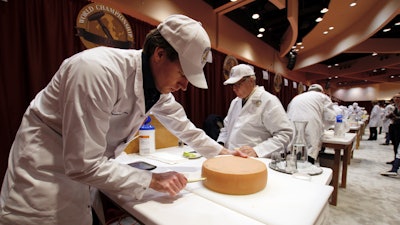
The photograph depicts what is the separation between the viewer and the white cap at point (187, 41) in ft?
2.26

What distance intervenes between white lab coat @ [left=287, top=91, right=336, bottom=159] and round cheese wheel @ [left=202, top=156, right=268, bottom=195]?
199 cm

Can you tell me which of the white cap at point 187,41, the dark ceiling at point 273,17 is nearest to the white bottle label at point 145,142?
the white cap at point 187,41

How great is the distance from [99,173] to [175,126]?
1.96 feet

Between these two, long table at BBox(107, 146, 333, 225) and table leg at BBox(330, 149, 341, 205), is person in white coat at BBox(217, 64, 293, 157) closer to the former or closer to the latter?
long table at BBox(107, 146, 333, 225)

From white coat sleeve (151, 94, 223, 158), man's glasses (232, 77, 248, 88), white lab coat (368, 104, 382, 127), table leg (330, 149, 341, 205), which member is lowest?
table leg (330, 149, 341, 205)

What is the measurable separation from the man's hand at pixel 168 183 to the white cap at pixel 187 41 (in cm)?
36

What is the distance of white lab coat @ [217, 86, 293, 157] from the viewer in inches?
58.2

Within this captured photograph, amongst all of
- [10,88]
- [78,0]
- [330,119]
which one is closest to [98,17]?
[78,0]

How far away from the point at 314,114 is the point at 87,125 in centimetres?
266

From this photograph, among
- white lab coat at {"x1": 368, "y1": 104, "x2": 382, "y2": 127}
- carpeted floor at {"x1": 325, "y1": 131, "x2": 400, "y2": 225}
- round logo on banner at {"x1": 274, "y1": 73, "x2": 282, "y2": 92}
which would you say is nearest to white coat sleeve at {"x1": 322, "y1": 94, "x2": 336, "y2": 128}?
carpeted floor at {"x1": 325, "y1": 131, "x2": 400, "y2": 225}

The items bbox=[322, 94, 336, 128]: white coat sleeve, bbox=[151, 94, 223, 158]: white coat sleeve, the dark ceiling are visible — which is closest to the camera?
bbox=[151, 94, 223, 158]: white coat sleeve

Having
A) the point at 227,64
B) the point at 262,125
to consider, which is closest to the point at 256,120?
the point at 262,125

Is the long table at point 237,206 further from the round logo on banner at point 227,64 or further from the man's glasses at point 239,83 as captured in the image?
the round logo on banner at point 227,64

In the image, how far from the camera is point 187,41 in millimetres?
685
